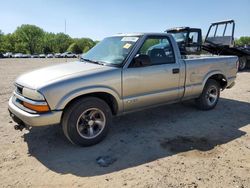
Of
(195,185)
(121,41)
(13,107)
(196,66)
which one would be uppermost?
(121,41)

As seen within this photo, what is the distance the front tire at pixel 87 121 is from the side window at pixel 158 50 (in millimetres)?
1338

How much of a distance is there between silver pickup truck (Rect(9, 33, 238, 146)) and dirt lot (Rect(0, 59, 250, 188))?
434 millimetres

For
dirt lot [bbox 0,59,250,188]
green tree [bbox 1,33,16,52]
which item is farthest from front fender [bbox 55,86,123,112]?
green tree [bbox 1,33,16,52]

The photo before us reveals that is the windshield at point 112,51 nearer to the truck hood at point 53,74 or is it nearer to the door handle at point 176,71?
the truck hood at point 53,74

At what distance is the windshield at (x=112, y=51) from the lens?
451cm

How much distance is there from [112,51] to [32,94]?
1800 mm

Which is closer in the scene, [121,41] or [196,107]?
[121,41]

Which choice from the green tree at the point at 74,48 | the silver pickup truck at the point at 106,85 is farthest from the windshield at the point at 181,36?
the green tree at the point at 74,48

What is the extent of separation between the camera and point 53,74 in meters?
4.00

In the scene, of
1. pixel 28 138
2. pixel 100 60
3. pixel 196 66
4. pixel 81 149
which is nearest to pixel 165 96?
pixel 196 66

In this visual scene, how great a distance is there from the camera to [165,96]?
5.04 meters

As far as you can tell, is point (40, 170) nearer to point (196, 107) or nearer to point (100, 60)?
point (100, 60)

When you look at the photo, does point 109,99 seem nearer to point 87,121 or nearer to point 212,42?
point 87,121

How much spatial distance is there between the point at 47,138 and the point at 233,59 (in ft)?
16.4
